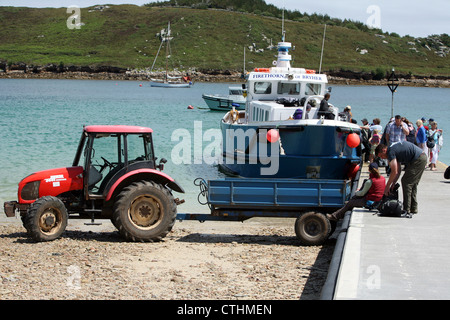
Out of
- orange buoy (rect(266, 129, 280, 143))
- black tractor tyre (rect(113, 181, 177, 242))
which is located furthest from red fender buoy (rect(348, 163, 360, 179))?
black tractor tyre (rect(113, 181, 177, 242))

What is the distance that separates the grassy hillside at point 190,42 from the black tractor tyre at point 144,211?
134m

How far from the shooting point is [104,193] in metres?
12.6

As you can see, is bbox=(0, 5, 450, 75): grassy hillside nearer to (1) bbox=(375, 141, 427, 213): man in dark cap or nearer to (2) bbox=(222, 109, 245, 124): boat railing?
(2) bbox=(222, 109, 245, 124): boat railing

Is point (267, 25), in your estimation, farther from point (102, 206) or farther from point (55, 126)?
point (102, 206)

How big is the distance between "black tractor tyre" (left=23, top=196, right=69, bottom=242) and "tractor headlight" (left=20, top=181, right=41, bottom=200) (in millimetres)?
362

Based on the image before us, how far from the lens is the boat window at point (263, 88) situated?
25.9 m

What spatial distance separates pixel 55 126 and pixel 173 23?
130936 millimetres

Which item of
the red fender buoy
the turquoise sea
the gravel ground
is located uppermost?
the red fender buoy

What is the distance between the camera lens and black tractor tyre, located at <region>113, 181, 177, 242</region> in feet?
40.8

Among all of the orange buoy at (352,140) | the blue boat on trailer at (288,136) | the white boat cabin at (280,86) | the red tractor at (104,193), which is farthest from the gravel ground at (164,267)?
the white boat cabin at (280,86)

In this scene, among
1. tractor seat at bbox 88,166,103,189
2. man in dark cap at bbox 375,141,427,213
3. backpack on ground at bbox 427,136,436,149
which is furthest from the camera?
backpack on ground at bbox 427,136,436,149

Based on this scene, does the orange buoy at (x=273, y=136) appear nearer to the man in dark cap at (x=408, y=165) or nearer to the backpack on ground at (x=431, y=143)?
the backpack on ground at (x=431, y=143)

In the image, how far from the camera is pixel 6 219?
1667 cm
